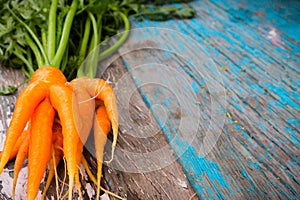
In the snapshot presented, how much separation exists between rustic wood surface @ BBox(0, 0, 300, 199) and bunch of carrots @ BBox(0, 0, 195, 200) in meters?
0.07

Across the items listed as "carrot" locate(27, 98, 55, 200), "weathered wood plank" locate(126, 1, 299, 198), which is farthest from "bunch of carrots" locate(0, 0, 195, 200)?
"weathered wood plank" locate(126, 1, 299, 198)

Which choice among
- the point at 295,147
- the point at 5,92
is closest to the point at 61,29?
the point at 5,92

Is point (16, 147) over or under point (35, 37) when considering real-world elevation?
under

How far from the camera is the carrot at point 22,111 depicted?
888 mm

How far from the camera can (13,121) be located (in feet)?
2.97

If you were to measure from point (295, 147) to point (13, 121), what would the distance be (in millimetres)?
816

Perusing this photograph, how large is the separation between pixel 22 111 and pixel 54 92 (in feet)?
0.33

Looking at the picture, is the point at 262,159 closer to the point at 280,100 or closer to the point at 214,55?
the point at 280,100

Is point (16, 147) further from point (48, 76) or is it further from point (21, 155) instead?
point (48, 76)

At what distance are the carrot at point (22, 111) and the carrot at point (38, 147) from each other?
0.03m

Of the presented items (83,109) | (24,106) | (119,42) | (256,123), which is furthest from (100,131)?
(119,42)

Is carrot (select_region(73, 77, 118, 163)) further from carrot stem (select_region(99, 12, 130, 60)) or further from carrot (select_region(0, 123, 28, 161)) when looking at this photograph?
carrot stem (select_region(99, 12, 130, 60))

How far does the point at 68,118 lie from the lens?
92cm

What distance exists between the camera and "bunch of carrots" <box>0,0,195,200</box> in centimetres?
89
